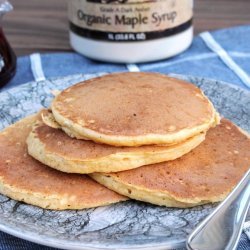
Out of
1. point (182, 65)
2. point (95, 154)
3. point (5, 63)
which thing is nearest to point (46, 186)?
point (95, 154)

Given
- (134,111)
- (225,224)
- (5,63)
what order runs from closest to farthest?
(225,224), (134,111), (5,63)

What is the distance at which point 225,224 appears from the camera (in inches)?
29.0

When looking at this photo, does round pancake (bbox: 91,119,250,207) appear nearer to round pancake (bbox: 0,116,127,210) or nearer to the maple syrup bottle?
round pancake (bbox: 0,116,127,210)

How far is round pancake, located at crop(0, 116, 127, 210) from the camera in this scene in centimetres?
82

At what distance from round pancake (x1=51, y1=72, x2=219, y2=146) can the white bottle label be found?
35 centimetres

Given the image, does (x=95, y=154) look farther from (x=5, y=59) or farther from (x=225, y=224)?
(x=5, y=59)

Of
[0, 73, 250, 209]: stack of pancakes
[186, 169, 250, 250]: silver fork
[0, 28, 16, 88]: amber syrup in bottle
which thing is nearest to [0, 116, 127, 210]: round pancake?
[0, 73, 250, 209]: stack of pancakes

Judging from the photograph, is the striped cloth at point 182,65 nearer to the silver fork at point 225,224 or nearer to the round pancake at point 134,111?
the round pancake at point 134,111

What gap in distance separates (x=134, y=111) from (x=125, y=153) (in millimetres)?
91

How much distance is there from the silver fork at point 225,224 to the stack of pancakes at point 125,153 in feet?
0.11

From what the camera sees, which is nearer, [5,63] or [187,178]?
[187,178]

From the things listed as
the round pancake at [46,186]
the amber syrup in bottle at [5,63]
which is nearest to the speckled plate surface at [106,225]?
the round pancake at [46,186]

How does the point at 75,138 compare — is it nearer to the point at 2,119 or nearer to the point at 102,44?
the point at 2,119

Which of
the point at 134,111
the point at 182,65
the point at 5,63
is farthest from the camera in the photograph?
the point at 182,65
